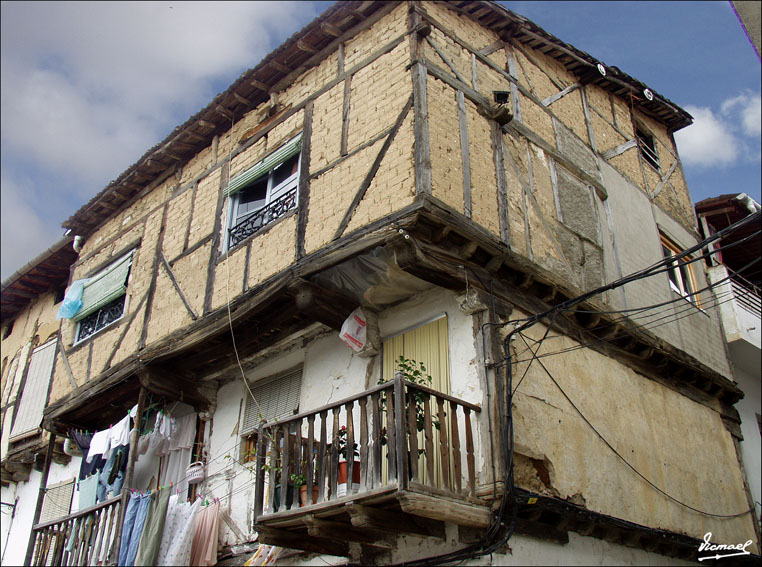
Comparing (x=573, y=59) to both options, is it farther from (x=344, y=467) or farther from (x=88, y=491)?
(x=88, y=491)

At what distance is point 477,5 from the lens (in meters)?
10.2

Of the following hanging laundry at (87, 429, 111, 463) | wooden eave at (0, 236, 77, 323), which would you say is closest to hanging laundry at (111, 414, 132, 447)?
hanging laundry at (87, 429, 111, 463)

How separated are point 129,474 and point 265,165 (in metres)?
4.80

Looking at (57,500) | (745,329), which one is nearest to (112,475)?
(57,500)

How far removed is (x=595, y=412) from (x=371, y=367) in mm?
2802

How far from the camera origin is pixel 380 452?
6.84 metres

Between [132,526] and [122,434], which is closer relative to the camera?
[132,526]

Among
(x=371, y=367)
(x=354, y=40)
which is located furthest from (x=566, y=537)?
(x=354, y=40)

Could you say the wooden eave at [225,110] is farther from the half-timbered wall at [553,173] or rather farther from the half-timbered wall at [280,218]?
the half-timbered wall at [553,173]

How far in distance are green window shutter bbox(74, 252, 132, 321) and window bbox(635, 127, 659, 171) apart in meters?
9.51

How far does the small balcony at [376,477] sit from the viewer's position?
659 cm

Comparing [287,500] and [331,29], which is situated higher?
[331,29]

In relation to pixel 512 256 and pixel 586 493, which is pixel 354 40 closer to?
pixel 512 256

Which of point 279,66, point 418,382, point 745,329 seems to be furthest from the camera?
point 745,329
